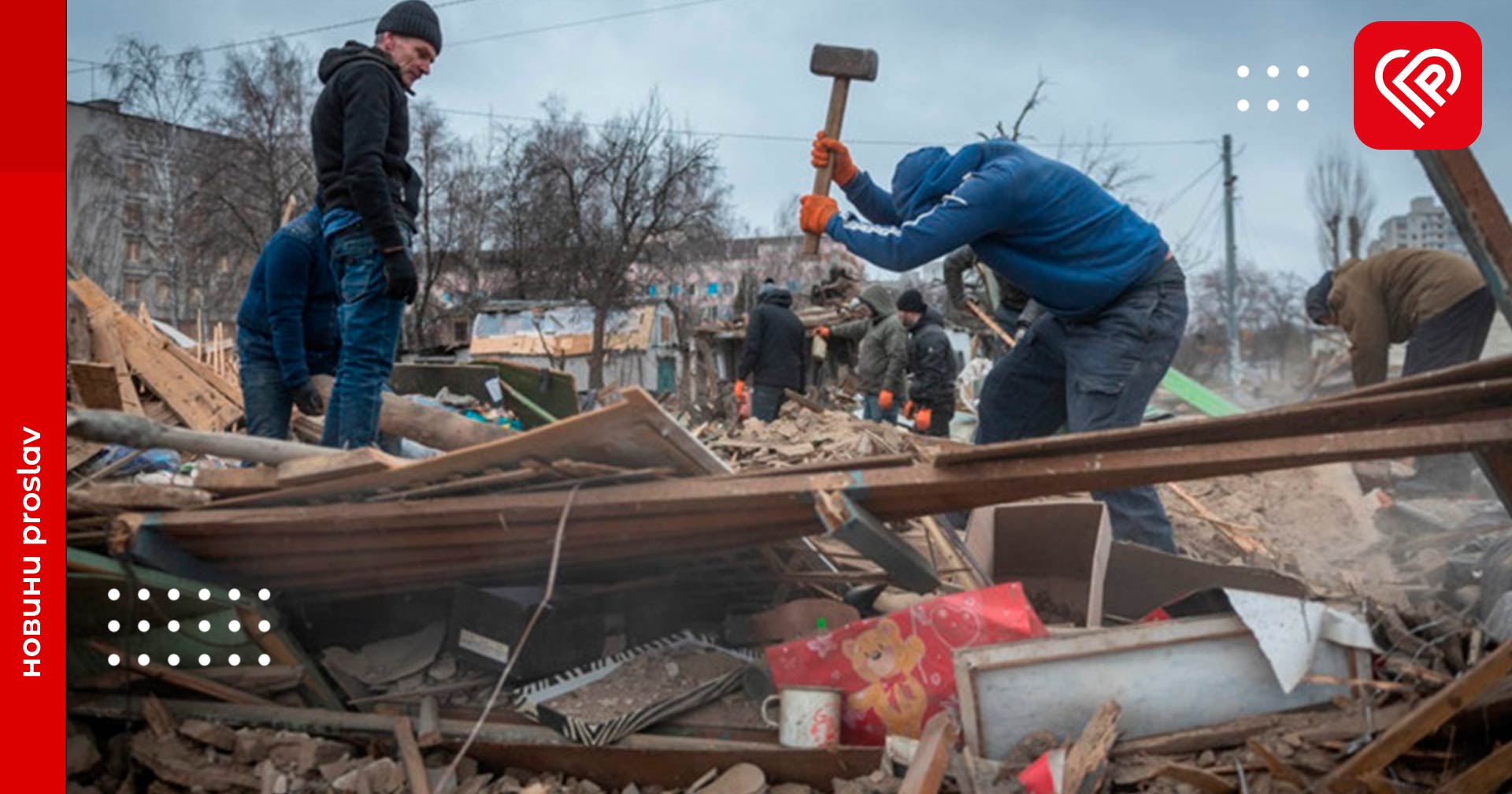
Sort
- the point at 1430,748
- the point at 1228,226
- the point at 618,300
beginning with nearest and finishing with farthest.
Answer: the point at 1430,748 → the point at 1228,226 → the point at 618,300

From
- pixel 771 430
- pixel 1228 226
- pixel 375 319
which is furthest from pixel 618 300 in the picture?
pixel 375 319

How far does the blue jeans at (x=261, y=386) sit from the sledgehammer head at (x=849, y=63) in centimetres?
250

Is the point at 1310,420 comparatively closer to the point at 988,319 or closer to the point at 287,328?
the point at 287,328

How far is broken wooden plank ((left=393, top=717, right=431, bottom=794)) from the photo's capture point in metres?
2.68

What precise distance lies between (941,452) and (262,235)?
30.8 metres

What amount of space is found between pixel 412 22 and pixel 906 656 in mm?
2777

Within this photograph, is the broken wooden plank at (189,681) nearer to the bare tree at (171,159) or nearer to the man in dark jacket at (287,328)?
the man in dark jacket at (287,328)

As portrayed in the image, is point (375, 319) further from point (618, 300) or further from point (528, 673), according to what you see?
point (618, 300)

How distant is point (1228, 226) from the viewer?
26.5 meters

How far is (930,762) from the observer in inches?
86.9

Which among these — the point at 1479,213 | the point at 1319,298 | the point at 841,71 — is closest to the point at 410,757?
the point at 1479,213

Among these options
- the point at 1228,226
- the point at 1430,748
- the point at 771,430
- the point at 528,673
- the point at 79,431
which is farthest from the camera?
the point at 1228,226

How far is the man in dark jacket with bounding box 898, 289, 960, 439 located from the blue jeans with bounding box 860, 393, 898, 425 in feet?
2.66

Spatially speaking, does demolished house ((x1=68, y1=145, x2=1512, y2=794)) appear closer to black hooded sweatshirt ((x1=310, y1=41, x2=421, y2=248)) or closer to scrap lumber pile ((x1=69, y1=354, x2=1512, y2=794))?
scrap lumber pile ((x1=69, y1=354, x2=1512, y2=794))
